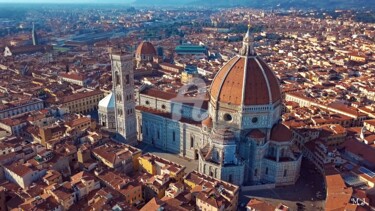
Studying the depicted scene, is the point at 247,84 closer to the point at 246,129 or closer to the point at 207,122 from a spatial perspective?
the point at 246,129

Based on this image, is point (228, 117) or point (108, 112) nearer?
point (228, 117)

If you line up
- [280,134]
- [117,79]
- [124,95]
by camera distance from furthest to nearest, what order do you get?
[124,95]
[117,79]
[280,134]

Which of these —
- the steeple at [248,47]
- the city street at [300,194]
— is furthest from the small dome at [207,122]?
the steeple at [248,47]

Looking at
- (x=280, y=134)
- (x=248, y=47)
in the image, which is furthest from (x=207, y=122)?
(x=248, y=47)

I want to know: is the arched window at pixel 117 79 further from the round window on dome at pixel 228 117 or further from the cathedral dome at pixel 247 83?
the round window on dome at pixel 228 117

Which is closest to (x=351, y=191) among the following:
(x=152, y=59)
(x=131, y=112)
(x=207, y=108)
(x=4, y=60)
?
(x=207, y=108)
